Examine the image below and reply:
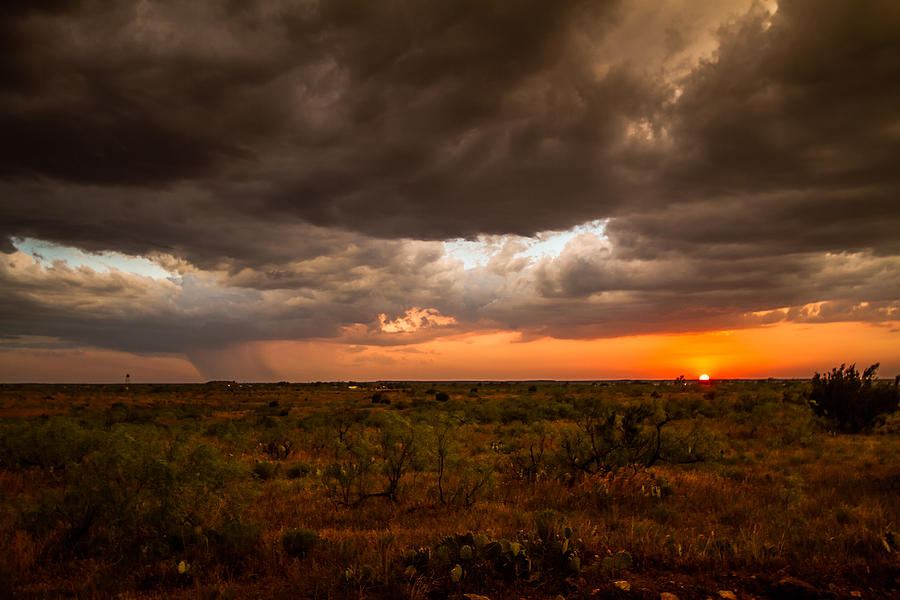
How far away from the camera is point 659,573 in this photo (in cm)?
547

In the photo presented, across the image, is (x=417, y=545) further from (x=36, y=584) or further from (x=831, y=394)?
(x=831, y=394)

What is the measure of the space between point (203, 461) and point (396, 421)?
142 inches

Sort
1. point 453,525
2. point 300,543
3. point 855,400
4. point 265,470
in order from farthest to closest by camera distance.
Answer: point 855,400 → point 265,470 → point 453,525 → point 300,543

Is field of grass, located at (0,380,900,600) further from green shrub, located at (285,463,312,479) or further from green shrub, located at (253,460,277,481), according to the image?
green shrub, located at (285,463,312,479)

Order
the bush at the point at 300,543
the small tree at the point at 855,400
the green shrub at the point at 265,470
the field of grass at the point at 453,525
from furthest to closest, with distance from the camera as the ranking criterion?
the small tree at the point at 855,400 → the green shrub at the point at 265,470 → the bush at the point at 300,543 → the field of grass at the point at 453,525

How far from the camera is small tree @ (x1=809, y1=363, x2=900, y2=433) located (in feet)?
66.2

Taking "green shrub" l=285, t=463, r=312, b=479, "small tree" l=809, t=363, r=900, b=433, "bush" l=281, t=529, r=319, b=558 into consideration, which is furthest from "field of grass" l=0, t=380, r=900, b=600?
"small tree" l=809, t=363, r=900, b=433

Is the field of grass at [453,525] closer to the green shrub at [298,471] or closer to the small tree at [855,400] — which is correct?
the green shrub at [298,471]

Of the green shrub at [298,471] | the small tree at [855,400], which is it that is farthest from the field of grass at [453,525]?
the small tree at [855,400]

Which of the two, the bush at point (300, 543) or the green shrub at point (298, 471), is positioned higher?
the bush at point (300, 543)

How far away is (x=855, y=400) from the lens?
2044cm

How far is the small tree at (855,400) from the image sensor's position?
20.2 m

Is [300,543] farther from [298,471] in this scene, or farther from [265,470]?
[298,471]

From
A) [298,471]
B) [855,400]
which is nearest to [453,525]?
[298,471]
